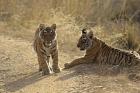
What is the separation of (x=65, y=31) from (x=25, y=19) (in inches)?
47.1

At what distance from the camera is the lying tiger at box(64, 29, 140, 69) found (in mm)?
7426

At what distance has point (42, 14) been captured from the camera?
11031 millimetres

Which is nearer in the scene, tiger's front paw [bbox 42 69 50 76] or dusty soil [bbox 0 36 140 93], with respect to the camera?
dusty soil [bbox 0 36 140 93]

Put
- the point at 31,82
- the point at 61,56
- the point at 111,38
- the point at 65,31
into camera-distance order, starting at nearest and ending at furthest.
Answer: the point at 31,82 → the point at 61,56 → the point at 111,38 → the point at 65,31

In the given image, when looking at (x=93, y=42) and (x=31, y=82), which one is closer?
(x=31, y=82)

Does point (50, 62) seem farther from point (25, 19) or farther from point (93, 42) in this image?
point (25, 19)

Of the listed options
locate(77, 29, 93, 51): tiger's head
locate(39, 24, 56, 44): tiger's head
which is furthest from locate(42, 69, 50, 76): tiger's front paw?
locate(77, 29, 93, 51): tiger's head

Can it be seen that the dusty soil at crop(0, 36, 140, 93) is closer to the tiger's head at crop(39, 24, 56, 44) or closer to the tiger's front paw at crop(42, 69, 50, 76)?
the tiger's front paw at crop(42, 69, 50, 76)

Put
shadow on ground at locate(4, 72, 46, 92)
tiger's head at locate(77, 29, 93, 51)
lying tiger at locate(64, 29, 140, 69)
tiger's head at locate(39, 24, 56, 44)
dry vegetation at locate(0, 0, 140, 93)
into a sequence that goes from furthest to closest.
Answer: dry vegetation at locate(0, 0, 140, 93)
tiger's head at locate(77, 29, 93, 51)
lying tiger at locate(64, 29, 140, 69)
tiger's head at locate(39, 24, 56, 44)
shadow on ground at locate(4, 72, 46, 92)

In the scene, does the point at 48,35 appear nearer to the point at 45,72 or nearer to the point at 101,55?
the point at 45,72

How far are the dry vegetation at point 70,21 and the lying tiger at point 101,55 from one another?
2.32 ft

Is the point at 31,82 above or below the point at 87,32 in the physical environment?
below

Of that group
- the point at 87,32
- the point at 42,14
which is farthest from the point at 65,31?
the point at 87,32

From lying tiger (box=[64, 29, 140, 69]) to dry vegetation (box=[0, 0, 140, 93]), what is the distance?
2.32ft
